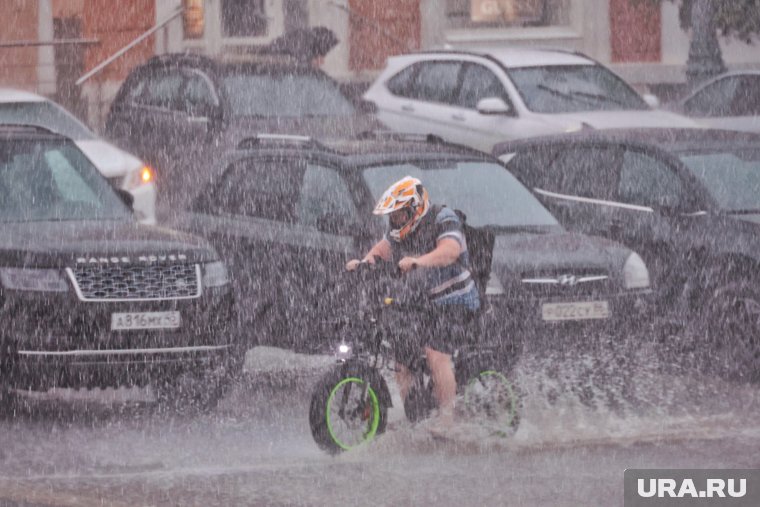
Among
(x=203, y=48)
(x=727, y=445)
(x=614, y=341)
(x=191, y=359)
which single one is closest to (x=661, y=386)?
(x=614, y=341)

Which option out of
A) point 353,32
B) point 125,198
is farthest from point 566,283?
point 353,32

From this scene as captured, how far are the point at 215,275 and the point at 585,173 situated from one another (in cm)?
399

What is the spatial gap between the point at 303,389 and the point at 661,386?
2.20 meters

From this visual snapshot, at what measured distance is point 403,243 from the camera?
1037 centimetres

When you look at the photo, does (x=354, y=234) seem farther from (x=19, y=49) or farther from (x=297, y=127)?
(x=19, y=49)

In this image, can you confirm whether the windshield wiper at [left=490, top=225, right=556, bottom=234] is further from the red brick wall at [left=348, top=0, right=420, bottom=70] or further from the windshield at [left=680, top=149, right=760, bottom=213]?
the red brick wall at [left=348, top=0, right=420, bottom=70]

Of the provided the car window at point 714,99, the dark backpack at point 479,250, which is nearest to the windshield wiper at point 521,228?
the dark backpack at point 479,250

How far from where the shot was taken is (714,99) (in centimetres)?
2270

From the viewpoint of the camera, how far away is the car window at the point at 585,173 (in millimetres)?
14430

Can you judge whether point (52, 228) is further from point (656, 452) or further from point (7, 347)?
point (656, 452)

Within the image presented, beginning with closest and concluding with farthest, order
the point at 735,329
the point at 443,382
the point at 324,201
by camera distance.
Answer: the point at 443,382, the point at 735,329, the point at 324,201

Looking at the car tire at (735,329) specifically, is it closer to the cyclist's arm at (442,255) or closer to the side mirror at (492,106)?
the cyclist's arm at (442,255)

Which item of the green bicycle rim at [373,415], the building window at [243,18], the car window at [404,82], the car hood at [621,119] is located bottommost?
the green bicycle rim at [373,415]

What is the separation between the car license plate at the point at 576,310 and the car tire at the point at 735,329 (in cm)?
79
